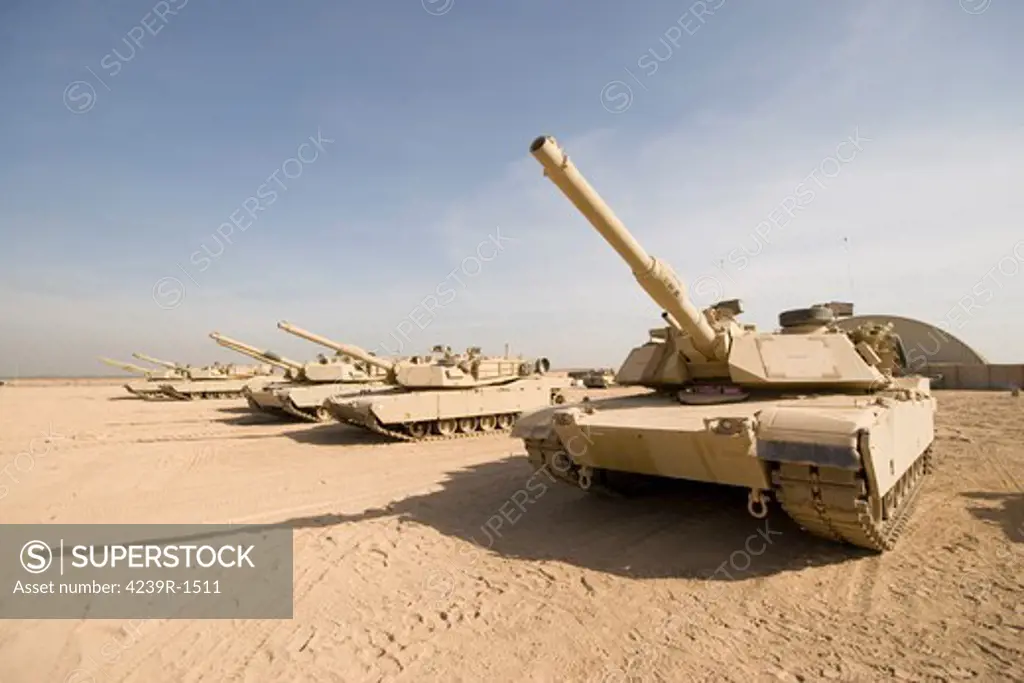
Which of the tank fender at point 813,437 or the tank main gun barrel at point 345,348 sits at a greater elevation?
the tank main gun barrel at point 345,348

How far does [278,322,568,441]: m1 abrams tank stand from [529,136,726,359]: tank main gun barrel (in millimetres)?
6521

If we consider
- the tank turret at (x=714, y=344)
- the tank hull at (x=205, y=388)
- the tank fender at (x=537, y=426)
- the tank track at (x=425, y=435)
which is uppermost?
the tank hull at (x=205, y=388)

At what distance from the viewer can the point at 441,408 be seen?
13383 mm

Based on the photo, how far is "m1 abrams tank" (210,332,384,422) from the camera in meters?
16.6

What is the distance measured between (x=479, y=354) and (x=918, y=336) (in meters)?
25.4

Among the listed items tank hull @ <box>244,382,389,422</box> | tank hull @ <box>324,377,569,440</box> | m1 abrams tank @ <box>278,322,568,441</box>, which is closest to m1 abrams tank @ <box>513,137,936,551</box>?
tank hull @ <box>324,377,569,440</box>

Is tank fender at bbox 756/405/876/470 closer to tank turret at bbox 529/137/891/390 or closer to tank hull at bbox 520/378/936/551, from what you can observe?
tank hull at bbox 520/378/936/551

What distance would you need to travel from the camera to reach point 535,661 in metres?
3.55

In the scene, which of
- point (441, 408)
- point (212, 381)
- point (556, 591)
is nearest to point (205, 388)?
point (212, 381)

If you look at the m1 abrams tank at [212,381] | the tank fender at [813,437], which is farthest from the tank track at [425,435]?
the m1 abrams tank at [212,381]

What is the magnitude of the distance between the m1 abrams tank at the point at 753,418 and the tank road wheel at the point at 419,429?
6735 millimetres

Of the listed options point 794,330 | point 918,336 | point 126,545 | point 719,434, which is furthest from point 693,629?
point 918,336

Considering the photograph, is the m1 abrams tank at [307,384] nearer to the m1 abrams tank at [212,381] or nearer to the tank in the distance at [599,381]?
the m1 abrams tank at [212,381]

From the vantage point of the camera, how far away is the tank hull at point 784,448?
446cm
